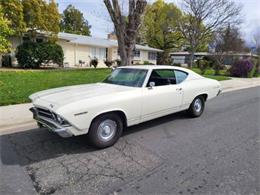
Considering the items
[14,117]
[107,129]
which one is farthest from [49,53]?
[107,129]

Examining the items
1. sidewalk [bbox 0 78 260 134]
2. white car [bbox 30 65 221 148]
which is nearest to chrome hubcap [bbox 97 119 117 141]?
white car [bbox 30 65 221 148]

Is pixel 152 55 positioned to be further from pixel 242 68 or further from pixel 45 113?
pixel 45 113

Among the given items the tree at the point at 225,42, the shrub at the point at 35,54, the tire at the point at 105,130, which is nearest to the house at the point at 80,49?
the shrub at the point at 35,54

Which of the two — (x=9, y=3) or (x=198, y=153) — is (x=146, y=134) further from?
(x=9, y=3)

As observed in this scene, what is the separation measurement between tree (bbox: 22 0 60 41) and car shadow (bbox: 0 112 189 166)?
17.3m

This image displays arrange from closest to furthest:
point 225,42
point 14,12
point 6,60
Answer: point 14,12 < point 6,60 < point 225,42

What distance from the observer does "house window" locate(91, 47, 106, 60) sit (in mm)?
28531

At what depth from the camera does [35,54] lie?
19.7m

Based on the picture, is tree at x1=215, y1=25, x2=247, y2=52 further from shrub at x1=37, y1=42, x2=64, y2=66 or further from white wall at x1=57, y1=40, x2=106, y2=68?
shrub at x1=37, y1=42, x2=64, y2=66

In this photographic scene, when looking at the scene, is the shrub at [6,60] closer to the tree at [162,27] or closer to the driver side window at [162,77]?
the driver side window at [162,77]

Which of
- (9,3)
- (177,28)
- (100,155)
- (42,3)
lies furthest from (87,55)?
(100,155)

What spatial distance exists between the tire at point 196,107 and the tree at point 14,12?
642 inches

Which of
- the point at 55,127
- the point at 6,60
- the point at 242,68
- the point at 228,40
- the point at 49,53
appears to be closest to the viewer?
the point at 55,127

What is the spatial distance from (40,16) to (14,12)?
7.65 ft
